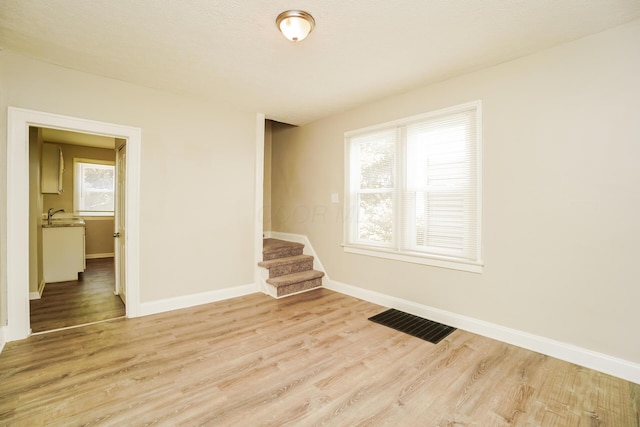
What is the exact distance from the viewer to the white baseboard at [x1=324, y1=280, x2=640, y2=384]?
2117 millimetres

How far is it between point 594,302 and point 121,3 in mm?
A: 4138

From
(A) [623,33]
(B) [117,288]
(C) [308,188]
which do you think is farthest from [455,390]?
(B) [117,288]

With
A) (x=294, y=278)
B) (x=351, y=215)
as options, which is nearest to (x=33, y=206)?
(x=294, y=278)

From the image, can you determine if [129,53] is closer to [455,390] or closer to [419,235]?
[419,235]

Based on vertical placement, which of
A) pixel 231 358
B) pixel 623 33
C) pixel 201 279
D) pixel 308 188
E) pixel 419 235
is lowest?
pixel 231 358

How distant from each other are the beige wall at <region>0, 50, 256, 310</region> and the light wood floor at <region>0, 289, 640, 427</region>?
2.76ft

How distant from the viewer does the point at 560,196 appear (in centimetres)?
239

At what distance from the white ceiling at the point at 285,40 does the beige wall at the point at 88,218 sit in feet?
16.1

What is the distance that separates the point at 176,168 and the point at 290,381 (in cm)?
278

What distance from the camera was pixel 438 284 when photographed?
3143mm

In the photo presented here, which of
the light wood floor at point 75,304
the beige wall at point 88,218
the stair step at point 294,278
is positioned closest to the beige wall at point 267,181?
the stair step at point 294,278

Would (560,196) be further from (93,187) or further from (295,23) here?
(93,187)

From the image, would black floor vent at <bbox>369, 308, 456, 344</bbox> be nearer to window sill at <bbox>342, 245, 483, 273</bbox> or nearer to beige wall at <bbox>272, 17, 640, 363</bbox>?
beige wall at <bbox>272, 17, 640, 363</bbox>

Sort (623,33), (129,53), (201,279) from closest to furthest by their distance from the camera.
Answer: (623,33) < (129,53) < (201,279)
